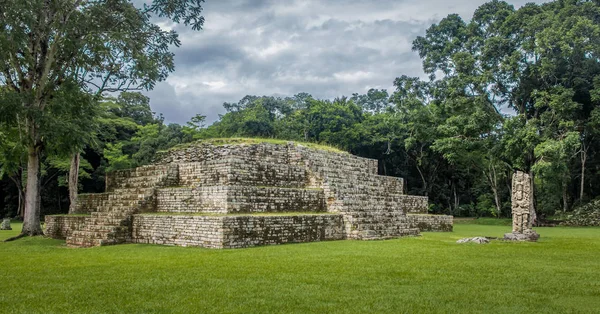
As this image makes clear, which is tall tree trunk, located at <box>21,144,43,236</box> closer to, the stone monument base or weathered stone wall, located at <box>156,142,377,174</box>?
weathered stone wall, located at <box>156,142,377,174</box>

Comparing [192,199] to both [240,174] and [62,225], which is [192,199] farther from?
[62,225]

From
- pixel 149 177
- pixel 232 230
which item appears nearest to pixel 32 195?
pixel 149 177

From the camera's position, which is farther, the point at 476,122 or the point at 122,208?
the point at 476,122

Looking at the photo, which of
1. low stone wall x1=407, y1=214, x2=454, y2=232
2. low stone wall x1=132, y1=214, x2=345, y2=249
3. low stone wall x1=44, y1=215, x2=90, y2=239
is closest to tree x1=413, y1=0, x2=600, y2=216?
low stone wall x1=407, y1=214, x2=454, y2=232

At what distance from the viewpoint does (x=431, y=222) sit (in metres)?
19.6

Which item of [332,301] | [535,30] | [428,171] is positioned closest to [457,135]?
[535,30]

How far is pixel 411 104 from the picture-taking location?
31.4m

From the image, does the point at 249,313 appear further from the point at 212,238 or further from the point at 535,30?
the point at 535,30

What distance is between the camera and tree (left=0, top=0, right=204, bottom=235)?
45.3 ft

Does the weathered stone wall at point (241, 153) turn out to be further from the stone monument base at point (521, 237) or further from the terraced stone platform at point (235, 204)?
the stone monument base at point (521, 237)

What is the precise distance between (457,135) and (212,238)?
20.0m

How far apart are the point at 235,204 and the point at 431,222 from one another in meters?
10.4

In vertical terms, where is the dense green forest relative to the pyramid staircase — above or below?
above

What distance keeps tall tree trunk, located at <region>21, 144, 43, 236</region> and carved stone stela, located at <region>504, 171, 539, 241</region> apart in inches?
568
